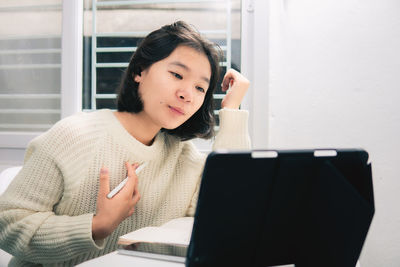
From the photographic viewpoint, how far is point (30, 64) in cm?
171

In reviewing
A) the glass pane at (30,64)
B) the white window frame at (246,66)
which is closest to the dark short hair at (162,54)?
the white window frame at (246,66)

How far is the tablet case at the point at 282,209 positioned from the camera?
428mm

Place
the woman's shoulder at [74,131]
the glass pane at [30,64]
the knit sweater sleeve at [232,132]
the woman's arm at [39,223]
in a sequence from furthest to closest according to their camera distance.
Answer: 1. the glass pane at [30,64]
2. the knit sweater sleeve at [232,132]
3. the woman's shoulder at [74,131]
4. the woman's arm at [39,223]

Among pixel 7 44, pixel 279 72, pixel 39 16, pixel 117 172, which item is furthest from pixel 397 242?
pixel 7 44

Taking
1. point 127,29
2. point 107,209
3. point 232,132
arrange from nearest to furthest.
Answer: point 107,209, point 232,132, point 127,29

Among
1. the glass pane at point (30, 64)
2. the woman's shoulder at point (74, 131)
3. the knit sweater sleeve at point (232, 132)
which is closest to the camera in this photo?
the woman's shoulder at point (74, 131)

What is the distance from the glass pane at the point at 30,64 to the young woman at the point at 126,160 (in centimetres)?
83

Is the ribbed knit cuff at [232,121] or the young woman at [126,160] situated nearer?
the young woman at [126,160]

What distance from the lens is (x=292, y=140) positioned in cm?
142

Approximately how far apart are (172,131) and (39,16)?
1103 millimetres

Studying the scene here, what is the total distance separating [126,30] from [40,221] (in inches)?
44.9

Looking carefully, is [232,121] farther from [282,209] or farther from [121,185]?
[282,209]

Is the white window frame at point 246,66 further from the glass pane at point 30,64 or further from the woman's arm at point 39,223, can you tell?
the woman's arm at point 39,223

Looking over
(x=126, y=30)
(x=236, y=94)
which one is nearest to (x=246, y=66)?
(x=236, y=94)
